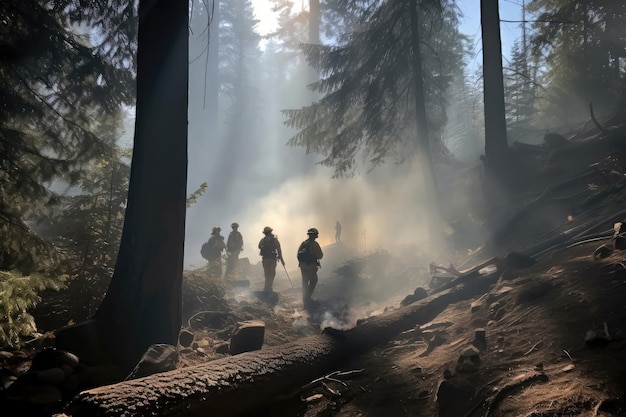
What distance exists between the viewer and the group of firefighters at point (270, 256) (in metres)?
10.8

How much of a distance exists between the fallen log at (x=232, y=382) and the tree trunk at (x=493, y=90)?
946 centimetres

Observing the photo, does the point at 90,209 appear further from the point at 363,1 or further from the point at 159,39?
the point at 363,1

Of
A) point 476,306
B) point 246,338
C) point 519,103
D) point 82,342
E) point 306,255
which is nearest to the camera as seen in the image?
point 82,342

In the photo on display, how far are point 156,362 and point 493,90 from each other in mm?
13118

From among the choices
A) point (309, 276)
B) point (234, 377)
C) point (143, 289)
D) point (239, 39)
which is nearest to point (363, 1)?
point (309, 276)

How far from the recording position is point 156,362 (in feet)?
13.3

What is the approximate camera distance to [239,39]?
61.7 metres

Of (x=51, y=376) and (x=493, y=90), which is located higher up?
(x=493, y=90)

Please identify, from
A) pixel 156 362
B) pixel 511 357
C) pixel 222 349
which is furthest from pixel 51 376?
pixel 511 357

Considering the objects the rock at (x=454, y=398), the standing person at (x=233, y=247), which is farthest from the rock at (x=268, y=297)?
the rock at (x=454, y=398)

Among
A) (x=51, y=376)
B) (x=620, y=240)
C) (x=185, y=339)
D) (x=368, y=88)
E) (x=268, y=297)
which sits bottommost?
(x=268, y=297)

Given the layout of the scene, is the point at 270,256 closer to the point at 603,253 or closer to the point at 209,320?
the point at 209,320

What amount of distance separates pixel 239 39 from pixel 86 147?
200 feet

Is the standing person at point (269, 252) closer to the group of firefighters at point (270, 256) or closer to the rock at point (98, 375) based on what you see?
the group of firefighters at point (270, 256)
